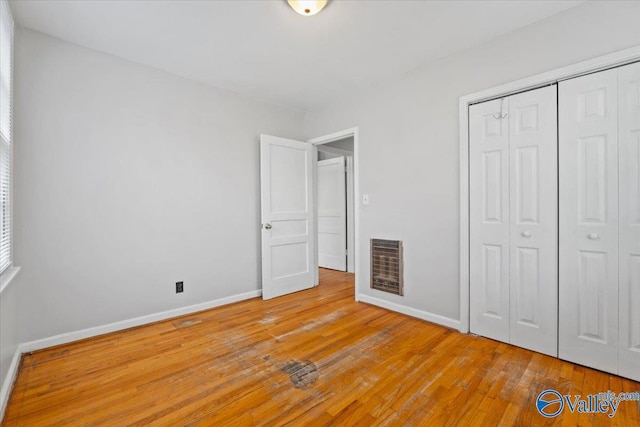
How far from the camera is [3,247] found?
6.15 ft

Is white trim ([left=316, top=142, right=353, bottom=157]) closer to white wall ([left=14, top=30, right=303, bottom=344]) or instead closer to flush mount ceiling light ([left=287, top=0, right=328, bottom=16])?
white wall ([left=14, top=30, right=303, bottom=344])

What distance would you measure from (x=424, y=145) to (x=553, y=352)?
2.00m

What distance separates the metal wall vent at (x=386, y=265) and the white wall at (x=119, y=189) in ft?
5.17

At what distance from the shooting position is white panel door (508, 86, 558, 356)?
213cm

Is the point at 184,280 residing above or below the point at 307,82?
below

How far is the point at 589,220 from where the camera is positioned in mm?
1985

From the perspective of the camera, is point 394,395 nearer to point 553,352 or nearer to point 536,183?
point 553,352

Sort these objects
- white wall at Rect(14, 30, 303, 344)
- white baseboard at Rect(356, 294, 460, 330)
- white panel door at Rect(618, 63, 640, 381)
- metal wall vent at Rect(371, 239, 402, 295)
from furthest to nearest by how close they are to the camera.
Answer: metal wall vent at Rect(371, 239, 402, 295)
white baseboard at Rect(356, 294, 460, 330)
white wall at Rect(14, 30, 303, 344)
white panel door at Rect(618, 63, 640, 381)

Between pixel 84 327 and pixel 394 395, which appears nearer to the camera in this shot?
pixel 394 395

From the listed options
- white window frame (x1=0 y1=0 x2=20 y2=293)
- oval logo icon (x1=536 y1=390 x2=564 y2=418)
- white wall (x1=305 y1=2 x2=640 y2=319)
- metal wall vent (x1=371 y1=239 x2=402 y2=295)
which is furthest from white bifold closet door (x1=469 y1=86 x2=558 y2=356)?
white window frame (x1=0 y1=0 x2=20 y2=293)

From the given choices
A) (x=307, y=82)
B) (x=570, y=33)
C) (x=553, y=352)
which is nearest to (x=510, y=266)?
(x=553, y=352)

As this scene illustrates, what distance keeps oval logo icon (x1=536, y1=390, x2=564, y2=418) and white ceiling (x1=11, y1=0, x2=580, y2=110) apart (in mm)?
2573

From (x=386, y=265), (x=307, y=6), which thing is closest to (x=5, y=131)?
(x=307, y=6)

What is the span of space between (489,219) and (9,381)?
363 centimetres
